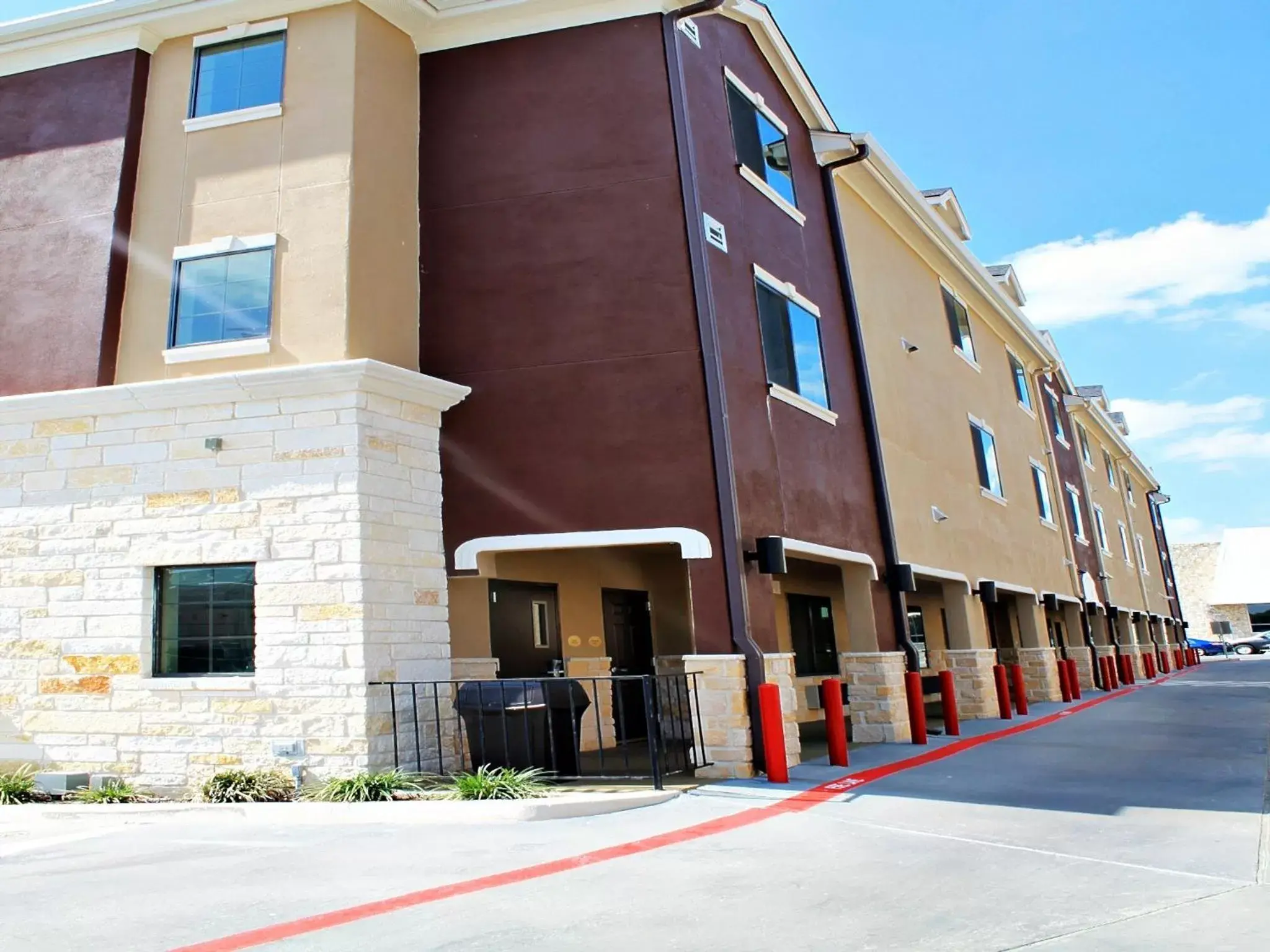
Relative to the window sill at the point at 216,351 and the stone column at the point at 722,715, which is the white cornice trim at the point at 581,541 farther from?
the window sill at the point at 216,351

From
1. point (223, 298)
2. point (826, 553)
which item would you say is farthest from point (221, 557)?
point (826, 553)

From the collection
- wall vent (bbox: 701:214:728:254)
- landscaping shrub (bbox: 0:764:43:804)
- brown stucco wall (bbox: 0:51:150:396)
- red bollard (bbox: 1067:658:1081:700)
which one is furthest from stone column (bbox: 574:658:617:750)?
red bollard (bbox: 1067:658:1081:700)

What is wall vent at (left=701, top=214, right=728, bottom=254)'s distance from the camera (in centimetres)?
1135

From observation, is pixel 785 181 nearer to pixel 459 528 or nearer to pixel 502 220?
pixel 502 220

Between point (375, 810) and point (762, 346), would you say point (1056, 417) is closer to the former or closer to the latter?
point (762, 346)

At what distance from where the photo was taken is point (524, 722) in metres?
9.08

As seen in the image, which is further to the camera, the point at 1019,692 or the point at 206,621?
the point at 1019,692

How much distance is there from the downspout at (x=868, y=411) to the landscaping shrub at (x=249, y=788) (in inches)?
336

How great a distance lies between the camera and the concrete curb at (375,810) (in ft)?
25.3

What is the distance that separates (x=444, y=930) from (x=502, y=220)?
8.64 metres

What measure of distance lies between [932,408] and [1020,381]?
8888 millimetres

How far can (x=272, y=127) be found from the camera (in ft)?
36.0

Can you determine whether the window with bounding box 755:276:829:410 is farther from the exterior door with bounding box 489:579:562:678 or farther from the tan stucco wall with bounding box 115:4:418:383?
the tan stucco wall with bounding box 115:4:418:383

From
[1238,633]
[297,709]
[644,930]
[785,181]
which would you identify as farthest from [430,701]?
[1238,633]
